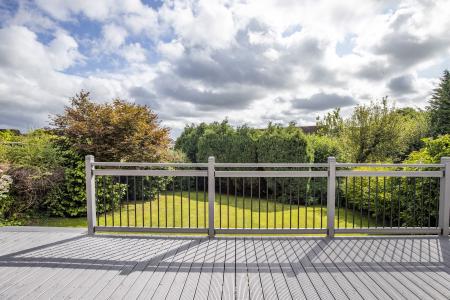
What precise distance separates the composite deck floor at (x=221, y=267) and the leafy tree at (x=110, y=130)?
363 cm

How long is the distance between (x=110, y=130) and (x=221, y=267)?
5.83 metres

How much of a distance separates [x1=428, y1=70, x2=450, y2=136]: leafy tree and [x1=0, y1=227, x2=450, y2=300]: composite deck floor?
17760mm

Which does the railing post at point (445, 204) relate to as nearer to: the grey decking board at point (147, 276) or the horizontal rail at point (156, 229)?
the horizontal rail at point (156, 229)

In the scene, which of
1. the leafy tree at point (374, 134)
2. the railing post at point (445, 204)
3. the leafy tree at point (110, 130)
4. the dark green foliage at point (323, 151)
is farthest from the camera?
the leafy tree at point (374, 134)

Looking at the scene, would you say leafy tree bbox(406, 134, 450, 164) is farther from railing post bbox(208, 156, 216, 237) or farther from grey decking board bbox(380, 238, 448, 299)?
railing post bbox(208, 156, 216, 237)

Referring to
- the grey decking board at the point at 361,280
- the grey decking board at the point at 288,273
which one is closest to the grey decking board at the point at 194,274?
the grey decking board at the point at 288,273

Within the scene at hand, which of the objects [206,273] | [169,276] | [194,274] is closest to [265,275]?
[206,273]

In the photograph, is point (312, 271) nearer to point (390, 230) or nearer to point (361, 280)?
point (361, 280)

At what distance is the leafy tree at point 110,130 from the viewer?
7.41 metres

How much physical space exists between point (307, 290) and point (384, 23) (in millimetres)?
6033

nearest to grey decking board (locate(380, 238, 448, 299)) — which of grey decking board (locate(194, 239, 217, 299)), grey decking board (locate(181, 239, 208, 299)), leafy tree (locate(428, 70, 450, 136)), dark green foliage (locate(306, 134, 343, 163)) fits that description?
grey decking board (locate(194, 239, 217, 299))

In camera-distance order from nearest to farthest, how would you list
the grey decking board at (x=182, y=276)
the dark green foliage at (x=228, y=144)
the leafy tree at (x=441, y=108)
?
1. the grey decking board at (x=182, y=276)
2. the dark green foliage at (x=228, y=144)
3. the leafy tree at (x=441, y=108)

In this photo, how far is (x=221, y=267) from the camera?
302 centimetres

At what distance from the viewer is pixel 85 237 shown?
4.09 m
